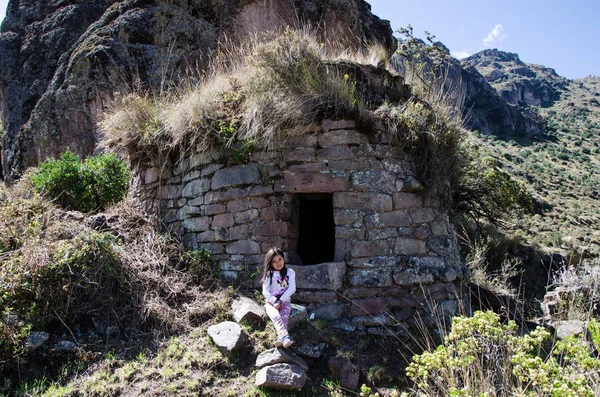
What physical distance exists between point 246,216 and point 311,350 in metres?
1.69

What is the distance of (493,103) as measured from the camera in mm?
32375

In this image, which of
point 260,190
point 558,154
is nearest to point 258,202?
point 260,190

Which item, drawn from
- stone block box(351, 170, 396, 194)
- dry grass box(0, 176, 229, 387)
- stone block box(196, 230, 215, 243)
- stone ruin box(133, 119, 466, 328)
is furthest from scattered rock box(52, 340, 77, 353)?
stone block box(351, 170, 396, 194)

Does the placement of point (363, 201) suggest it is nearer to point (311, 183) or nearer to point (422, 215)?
point (311, 183)

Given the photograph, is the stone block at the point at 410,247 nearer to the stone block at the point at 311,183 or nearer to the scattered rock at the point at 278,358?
the stone block at the point at 311,183

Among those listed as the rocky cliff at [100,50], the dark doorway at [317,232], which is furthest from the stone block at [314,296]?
the rocky cliff at [100,50]

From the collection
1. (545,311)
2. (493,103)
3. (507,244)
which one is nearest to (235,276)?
(545,311)

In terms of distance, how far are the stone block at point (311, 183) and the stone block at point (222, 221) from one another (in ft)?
2.25

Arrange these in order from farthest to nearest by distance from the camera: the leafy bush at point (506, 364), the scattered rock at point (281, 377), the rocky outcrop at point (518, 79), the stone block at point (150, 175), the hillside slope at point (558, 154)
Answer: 1. the rocky outcrop at point (518, 79)
2. the hillside slope at point (558, 154)
3. the stone block at point (150, 175)
4. the scattered rock at point (281, 377)
5. the leafy bush at point (506, 364)

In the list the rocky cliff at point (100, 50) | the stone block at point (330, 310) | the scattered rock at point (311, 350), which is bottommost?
the scattered rock at point (311, 350)

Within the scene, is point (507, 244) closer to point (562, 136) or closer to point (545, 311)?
point (545, 311)

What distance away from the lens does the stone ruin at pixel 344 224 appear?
4316 millimetres

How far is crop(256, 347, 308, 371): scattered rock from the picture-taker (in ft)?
11.7

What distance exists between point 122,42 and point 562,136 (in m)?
32.0
